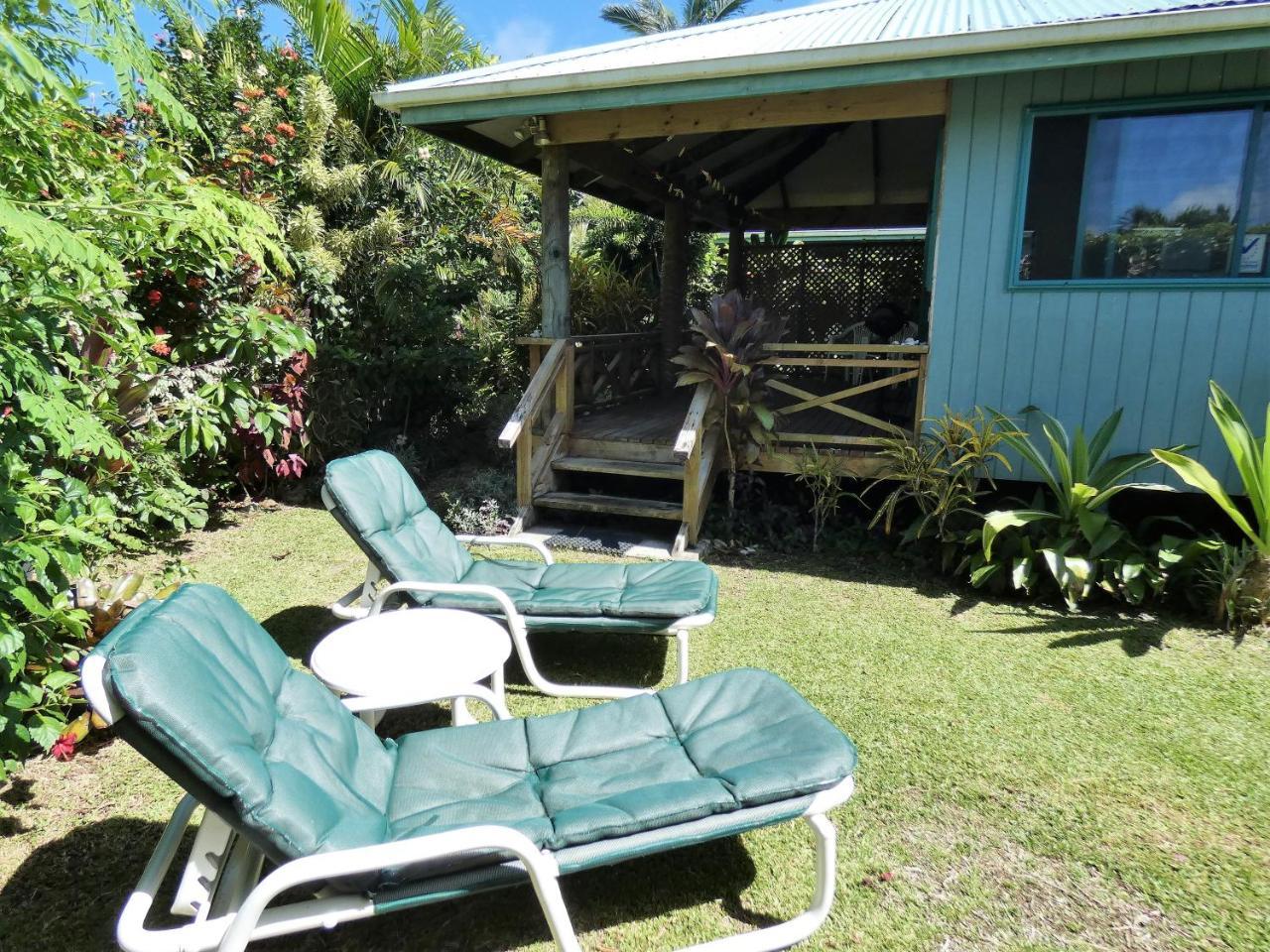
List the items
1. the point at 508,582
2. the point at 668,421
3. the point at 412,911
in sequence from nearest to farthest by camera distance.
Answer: the point at 412,911, the point at 508,582, the point at 668,421

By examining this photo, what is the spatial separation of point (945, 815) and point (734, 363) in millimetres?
3510

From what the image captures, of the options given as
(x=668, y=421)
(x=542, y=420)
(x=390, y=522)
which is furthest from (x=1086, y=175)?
(x=390, y=522)

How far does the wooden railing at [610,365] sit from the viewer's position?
707cm

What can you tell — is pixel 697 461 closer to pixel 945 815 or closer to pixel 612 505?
pixel 612 505

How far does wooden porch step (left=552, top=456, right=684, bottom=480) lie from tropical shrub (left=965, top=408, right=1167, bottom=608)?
2121mm

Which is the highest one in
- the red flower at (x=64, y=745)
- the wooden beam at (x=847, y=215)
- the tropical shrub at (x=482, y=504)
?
the wooden beam at (x=847, y=215)

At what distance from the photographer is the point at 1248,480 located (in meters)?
4.20

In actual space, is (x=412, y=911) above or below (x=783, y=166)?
below

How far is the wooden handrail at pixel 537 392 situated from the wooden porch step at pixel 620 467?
0.47m

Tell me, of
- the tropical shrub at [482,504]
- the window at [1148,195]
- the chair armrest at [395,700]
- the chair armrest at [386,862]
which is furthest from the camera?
the tropical shrub at [482,504]

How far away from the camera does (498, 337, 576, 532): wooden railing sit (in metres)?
5.91

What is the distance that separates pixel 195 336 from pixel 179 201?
2790mm

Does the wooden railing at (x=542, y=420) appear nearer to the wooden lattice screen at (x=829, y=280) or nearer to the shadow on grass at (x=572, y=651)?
the shadow on grass at (x=572, y=651)

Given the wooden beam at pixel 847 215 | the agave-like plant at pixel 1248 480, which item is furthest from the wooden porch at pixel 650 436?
the wooden beam at pixel 847 215
